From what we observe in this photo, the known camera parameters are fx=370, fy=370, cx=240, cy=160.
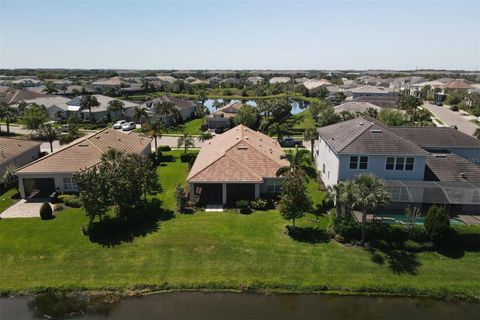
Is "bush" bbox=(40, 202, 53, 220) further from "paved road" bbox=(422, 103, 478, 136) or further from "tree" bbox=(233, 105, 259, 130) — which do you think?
"paved road" bbox=(422, 103, 478, 136)

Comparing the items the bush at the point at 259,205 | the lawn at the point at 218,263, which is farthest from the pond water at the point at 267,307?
the bush at the point at 259,205

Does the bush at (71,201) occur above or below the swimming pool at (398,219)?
below

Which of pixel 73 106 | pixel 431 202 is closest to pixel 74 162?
pixel 431 202

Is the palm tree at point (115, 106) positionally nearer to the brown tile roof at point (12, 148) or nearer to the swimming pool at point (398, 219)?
the brown tile roof at point (12, 148)

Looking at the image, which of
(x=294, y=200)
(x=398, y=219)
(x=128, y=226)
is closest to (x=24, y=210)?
(x=128, y=226)

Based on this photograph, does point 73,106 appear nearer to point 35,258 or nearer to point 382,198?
point 35,258

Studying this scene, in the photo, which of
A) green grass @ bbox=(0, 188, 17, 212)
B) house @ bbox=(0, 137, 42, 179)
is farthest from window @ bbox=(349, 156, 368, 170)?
house @ bbox=(0, 137, 42, 179)

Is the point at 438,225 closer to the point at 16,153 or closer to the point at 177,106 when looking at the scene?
the point at 16,153
